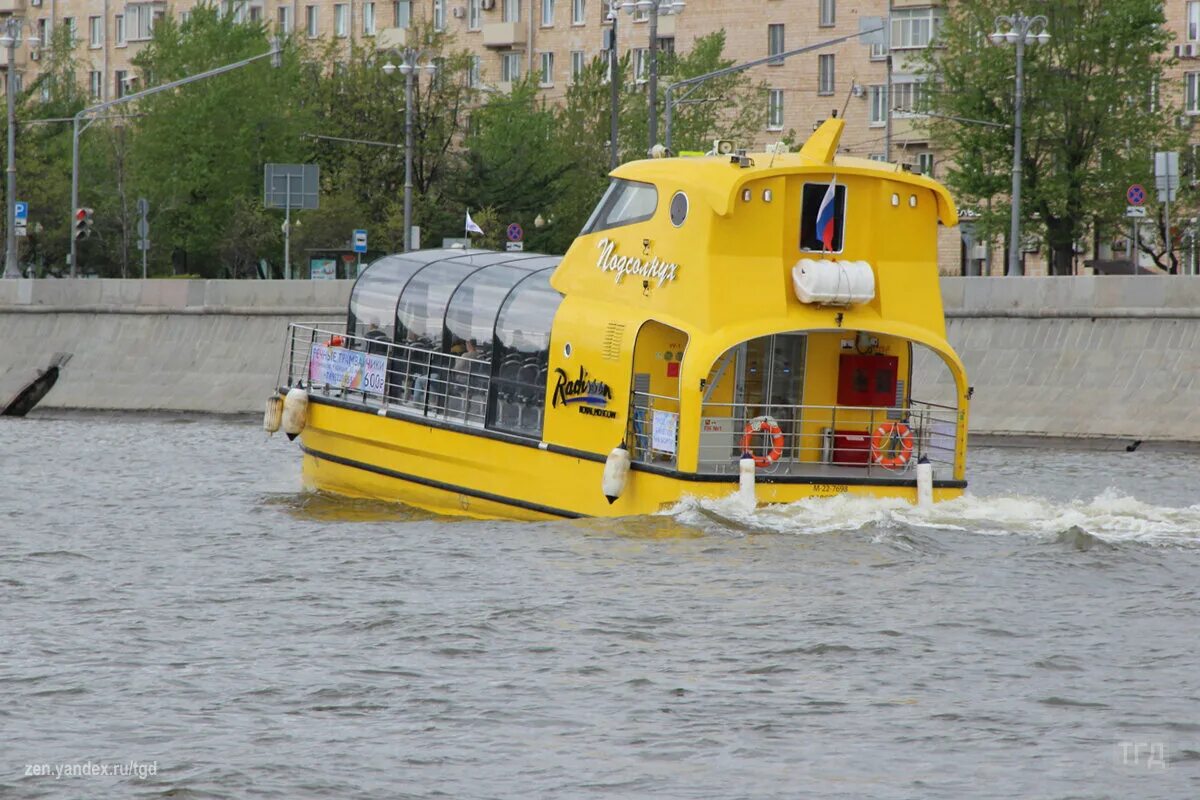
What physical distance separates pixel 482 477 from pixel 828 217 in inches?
173

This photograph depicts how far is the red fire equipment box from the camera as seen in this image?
22.1 metres

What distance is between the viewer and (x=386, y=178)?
237 feet

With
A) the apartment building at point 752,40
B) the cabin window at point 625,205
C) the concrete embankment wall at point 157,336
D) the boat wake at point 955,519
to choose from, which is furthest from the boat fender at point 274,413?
the apartment building at point 752,40

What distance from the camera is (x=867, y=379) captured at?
22.1m

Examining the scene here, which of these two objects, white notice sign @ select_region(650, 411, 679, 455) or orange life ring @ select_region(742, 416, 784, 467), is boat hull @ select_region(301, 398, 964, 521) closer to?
white notice sign @ select_region(650, 411, 679, 455)

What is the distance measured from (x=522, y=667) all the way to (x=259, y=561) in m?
5.74

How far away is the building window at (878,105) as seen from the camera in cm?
8360

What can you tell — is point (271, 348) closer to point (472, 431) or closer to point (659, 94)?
point (472, 431)

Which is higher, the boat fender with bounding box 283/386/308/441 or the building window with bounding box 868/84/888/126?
the building window with bounding box 868/84/888/126

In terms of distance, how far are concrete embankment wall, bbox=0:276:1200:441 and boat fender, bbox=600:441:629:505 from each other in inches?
583

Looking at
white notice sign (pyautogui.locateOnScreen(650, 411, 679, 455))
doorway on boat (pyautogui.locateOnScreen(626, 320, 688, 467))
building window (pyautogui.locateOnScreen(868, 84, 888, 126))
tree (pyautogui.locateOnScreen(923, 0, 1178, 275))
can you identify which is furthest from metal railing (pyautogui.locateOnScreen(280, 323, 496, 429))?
building window (pyautogui.locateOnScreen(868, 84, 888, 126))

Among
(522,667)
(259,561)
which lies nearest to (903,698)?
(522,667)

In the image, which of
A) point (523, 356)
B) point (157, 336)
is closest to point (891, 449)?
point (523, 356)

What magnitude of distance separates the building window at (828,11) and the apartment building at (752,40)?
4 centimetres
